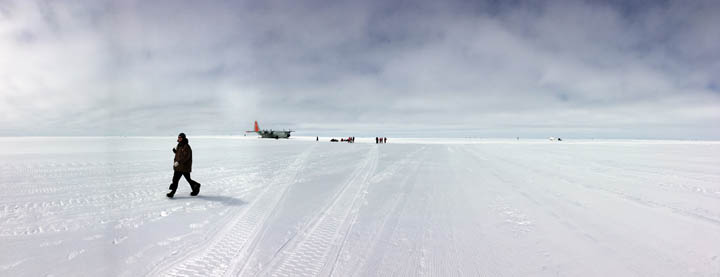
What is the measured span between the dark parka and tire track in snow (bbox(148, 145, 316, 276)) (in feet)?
6.21

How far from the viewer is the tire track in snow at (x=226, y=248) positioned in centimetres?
298

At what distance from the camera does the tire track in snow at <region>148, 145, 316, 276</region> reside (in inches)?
117

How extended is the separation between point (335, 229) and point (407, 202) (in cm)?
218

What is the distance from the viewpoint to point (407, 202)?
5824 mm

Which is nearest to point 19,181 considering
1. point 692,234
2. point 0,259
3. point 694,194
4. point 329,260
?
point 0,259

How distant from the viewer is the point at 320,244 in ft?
11.9

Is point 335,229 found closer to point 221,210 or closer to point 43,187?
point 221,210

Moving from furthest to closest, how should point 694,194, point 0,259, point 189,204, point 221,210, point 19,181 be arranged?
point 19,181
point 694,194
point 189,204
point 221,210
point 0,259

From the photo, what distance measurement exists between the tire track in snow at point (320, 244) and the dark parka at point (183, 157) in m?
3.57

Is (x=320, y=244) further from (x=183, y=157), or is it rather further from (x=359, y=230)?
(x=183, y=157)

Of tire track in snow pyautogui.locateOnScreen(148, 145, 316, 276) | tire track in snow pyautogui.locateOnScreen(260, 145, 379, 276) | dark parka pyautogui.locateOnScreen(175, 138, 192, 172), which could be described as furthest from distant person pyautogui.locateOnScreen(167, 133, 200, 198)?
tire track in snow pyautogui.locateOnScreen(260, 145, 379, 276)

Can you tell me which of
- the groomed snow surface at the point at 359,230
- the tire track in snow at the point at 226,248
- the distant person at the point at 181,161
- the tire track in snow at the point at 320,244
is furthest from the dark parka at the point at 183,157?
the tire track in snow at the point at 320,244

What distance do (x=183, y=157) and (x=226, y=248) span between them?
360 cm

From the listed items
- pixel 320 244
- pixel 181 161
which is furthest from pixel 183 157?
pixel 320 244
